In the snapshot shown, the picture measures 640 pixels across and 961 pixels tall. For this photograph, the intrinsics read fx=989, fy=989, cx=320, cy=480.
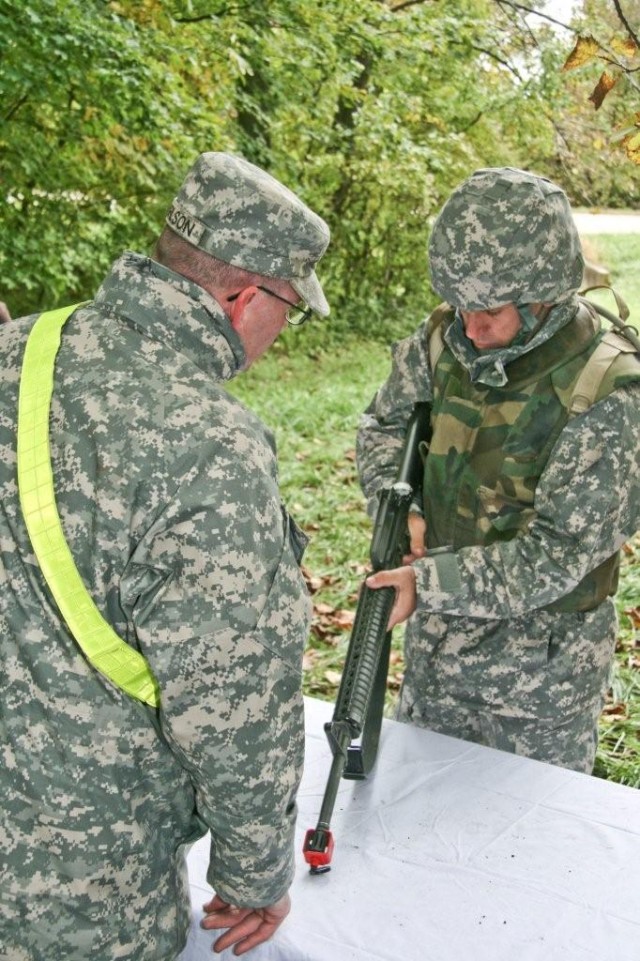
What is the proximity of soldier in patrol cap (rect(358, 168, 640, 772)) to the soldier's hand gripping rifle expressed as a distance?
0.05 m

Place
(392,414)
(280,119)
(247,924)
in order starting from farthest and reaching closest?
(280,119) < (392,414) < (247,924)

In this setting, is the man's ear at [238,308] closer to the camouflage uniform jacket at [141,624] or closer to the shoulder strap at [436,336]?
the camouflage uniform jacket at [141,624]

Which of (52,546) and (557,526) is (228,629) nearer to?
(52,546)

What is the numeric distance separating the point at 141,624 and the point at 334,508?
15.4ft

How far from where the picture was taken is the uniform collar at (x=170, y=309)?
1383mm

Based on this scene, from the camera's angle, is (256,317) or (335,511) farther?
(335,511)

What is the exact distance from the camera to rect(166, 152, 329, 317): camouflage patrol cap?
143cm

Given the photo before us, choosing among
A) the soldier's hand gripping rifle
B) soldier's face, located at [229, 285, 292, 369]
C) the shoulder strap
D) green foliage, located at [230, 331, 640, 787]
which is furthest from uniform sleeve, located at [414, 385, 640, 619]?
green foliage, located at [230, 331, 640, 787]

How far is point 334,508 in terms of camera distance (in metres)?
5.99

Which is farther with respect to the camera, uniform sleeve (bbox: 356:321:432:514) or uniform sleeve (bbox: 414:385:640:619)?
uniform sleeve (bbox: 356:321:432:514)

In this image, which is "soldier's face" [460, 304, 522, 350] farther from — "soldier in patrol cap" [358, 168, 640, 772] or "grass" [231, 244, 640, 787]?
"grass" [231, 244, 640, 787]

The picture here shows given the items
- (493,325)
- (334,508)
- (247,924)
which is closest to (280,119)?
(334,508)

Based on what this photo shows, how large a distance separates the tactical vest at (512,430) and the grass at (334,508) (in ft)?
4.88

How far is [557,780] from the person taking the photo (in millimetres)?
2111
